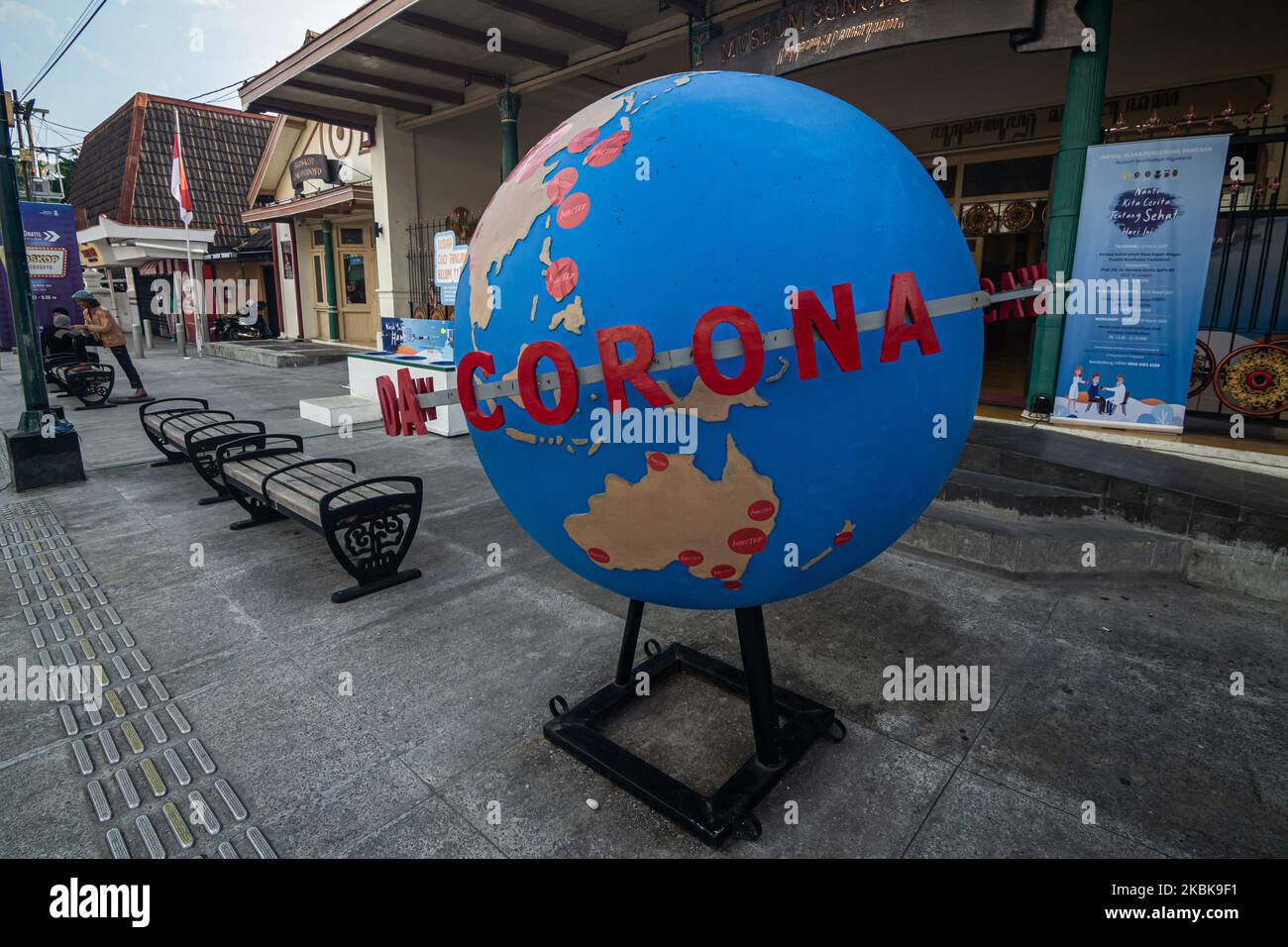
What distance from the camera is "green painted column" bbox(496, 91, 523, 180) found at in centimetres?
1187

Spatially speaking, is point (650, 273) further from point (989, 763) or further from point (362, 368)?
point (362, 368)

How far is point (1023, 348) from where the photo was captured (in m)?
13.6

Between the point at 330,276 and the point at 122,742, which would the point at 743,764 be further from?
the point at 330,276

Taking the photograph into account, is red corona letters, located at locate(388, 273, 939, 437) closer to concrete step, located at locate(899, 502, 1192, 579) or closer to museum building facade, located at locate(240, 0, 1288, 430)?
museum building facade, located at locate(240, 0, 1288, 430)

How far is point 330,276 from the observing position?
19844 mm

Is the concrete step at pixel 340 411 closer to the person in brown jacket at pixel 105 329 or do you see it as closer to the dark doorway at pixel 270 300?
the person in brown jacket at pixel 105 329

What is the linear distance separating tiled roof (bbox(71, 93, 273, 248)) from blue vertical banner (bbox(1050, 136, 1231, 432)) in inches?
1052

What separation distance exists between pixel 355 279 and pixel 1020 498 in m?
19.1

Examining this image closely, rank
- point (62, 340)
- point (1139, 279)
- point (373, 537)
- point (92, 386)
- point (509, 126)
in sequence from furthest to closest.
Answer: point (62, 340), point (509, 126), point (92, 386), point (1139, 279), point (373, 537)

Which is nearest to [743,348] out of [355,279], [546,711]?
[546,711]

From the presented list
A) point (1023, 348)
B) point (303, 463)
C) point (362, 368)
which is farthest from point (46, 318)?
point (1023, 348)

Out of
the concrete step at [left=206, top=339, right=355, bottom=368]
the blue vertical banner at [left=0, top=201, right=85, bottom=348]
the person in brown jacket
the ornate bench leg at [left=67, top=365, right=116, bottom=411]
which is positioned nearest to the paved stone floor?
the ornate bench leg at [left=67, top=365, right=116, bottom=411]

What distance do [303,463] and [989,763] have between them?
5.11 m

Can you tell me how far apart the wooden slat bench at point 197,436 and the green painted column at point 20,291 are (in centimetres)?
99
